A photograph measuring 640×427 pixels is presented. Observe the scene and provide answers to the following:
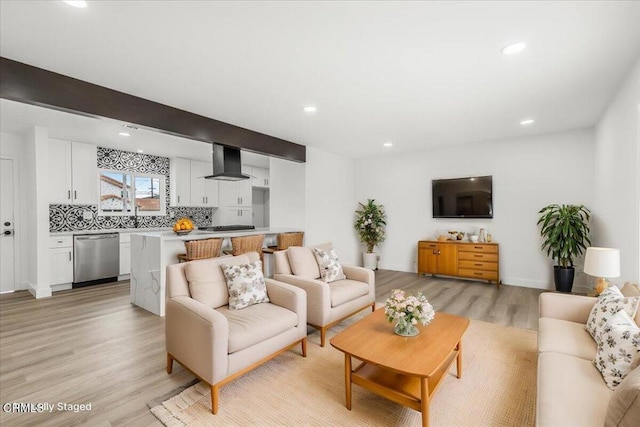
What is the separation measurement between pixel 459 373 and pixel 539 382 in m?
0.76

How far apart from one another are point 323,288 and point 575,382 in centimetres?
192

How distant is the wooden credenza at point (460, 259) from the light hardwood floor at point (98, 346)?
32 centimetres

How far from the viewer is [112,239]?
539cm

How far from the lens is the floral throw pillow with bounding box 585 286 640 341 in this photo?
1.91 meters

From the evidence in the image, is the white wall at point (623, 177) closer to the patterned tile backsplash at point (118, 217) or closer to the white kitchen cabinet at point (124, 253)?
the white kitchen cabinet at point (124, 253)

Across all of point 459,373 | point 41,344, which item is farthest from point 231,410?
point 41,344

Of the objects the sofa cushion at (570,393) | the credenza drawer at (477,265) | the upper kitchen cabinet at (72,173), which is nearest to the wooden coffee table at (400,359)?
the sofa cushion at (570,393)

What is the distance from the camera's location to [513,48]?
7.45 ft

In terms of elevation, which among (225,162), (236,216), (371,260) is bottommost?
(371,260)

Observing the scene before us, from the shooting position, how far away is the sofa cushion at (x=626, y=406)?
1.04 m

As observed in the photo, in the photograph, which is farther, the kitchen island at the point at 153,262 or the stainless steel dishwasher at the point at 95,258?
the stainless steel dishwasher at the point at 95,258

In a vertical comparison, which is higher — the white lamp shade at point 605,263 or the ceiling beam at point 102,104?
the ceiling beam at point 102,104

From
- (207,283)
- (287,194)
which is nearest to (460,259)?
(287,194)

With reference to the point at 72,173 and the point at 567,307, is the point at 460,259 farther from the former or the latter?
the point at 72,173
